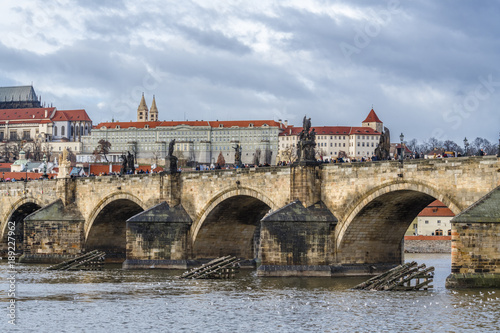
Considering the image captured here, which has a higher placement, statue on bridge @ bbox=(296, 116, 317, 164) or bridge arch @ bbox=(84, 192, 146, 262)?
statue on bridge @ bbox=(296, 116, 317, 164)

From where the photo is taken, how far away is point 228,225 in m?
55.1

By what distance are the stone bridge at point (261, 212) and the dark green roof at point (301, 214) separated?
48 mm

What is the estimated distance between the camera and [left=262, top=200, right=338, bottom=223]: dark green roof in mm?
44656

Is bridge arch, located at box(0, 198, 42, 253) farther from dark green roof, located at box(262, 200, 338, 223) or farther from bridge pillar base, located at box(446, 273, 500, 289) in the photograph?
bridge pillar base, located at box(446, 273, 500, 289)

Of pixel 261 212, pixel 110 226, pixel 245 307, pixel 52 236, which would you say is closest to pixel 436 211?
pixel 110 226

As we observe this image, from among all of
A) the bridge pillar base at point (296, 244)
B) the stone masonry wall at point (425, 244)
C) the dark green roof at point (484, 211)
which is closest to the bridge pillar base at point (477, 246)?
the dark green roof at point (484, 211)

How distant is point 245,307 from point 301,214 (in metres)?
10.3

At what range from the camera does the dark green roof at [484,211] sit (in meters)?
36.0

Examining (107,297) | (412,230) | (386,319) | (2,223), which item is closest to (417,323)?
(386,319)

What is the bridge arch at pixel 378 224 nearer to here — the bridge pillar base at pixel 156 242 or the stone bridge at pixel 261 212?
the stone bridge at pixel 261 212

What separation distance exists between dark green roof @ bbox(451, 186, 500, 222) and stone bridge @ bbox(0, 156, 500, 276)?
124cm

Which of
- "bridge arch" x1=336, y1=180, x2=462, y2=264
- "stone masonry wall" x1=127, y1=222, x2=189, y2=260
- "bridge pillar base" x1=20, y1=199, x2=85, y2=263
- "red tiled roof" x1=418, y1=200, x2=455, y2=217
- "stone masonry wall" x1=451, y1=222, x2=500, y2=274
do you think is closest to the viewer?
"stone masonry wall" x1=451, y1=222, x2=500, y2=274

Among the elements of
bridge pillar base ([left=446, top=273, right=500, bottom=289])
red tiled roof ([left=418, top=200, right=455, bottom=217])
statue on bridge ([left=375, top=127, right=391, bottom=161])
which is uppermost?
statue on bridge ([left=375, top=127, right=391, bottom=161])

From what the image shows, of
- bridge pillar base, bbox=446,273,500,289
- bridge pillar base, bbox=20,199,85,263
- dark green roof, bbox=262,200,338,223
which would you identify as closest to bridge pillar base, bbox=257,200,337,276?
dark green roof, bbox=262,200,338,223
